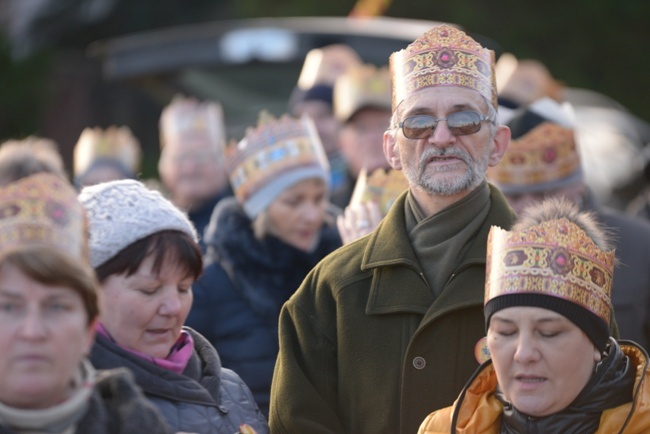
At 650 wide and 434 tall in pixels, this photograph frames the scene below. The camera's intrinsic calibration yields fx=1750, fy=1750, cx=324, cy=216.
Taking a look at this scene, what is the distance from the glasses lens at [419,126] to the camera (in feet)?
17.9

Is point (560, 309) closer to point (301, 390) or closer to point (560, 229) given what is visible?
point (560, 229)

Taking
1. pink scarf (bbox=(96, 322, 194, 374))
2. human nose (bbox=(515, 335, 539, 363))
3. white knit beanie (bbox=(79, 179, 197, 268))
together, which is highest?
white knit beanie (bbox=(79, 179, 197, 268))

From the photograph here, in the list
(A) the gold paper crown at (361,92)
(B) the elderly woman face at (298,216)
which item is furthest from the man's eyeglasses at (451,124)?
(A) the gold paper crown at (361,92)

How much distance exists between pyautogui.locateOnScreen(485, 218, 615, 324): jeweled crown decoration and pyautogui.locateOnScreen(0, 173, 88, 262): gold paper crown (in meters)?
1.24

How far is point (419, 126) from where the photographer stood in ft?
17.9

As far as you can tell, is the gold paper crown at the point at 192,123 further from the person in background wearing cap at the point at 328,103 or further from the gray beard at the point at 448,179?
the gray beard at the point at 448,179

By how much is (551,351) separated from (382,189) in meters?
2.04

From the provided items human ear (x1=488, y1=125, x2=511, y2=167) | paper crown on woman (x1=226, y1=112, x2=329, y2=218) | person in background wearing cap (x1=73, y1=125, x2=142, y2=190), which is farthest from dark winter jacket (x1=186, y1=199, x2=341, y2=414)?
person in background wearing cap (x1=73, y1=125, x2=142, y2=190)

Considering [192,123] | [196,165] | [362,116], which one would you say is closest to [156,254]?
[362,116]

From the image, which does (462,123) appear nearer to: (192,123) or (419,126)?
(419,126)

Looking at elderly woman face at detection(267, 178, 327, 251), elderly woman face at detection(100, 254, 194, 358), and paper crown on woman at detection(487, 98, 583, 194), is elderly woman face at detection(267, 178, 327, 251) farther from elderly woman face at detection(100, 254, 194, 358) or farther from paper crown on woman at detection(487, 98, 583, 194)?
elderly woman face at detection(100, 254, 194, 358)

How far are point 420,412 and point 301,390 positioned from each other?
38cm

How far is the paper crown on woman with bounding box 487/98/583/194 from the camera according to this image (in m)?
7.23

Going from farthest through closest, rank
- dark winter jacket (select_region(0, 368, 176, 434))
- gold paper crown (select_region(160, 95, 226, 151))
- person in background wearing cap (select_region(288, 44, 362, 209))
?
gold paper crown (select_region(160, 95, 226, 151)) < person in background wearing cap (select_region(288, 44, 362, 209)) < dark winter jacket (select_region(0, 368, 176, 434))
